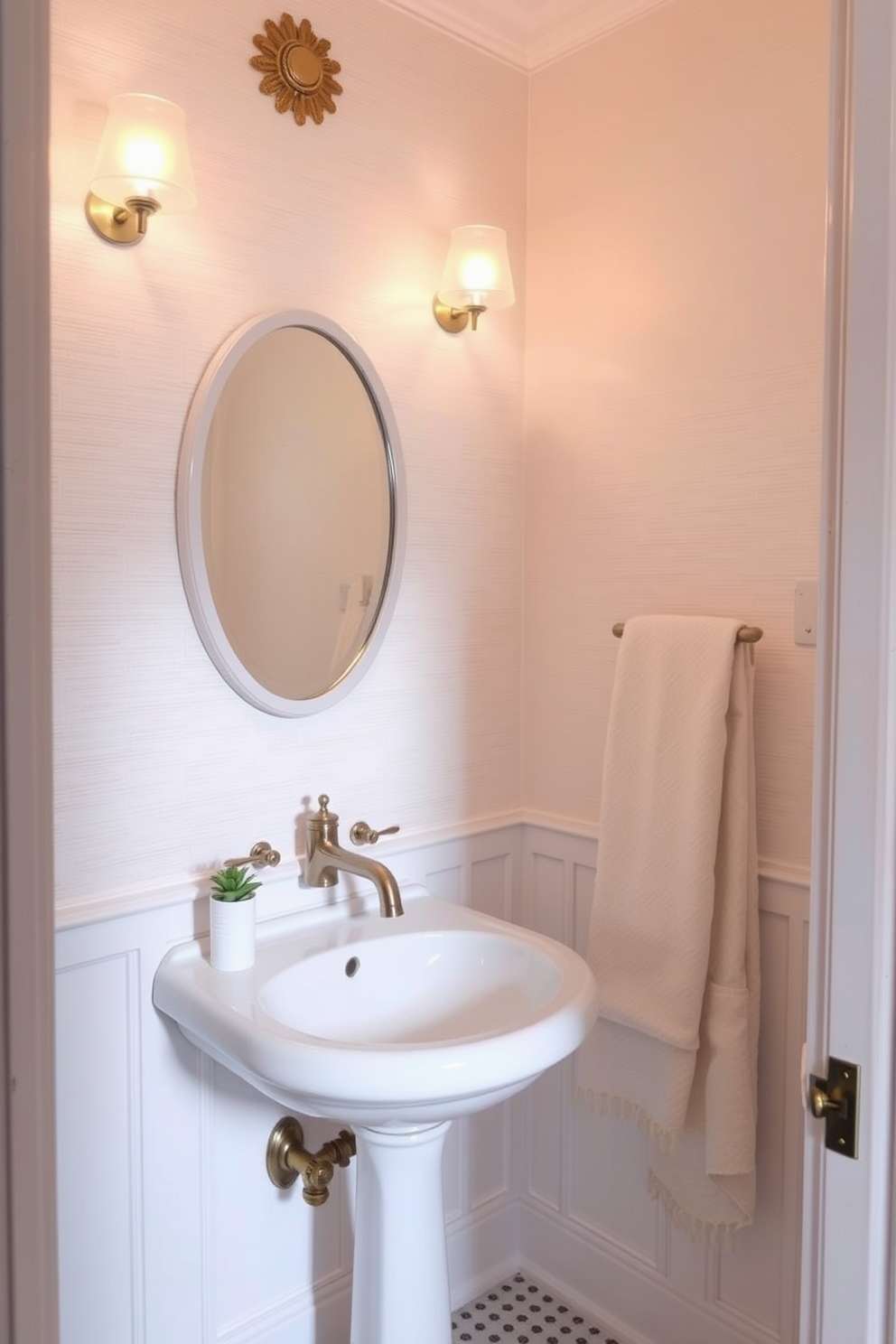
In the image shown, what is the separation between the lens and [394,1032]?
164cm

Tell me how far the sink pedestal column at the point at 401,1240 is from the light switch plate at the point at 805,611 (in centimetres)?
93

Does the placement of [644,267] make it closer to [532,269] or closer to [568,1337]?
[532,269]

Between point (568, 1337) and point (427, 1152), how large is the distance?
0.72m

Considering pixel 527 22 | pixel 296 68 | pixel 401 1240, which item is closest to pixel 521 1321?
pixel 401 1240

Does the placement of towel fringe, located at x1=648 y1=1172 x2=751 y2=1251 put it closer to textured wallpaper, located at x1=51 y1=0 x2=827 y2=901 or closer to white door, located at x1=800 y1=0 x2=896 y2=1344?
textured wallpaper, located at x1=51 y1=0 x2=827 y2=901

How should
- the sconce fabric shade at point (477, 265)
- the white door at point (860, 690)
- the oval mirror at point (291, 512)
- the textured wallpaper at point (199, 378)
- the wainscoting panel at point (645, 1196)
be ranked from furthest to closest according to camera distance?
1. the sconce fabric shade at point (477, 265)
2. the wainscoting panel at point (645, 1196)
3. the oval mirror at point (291, 512)
4. the textured wallpaper at point (199, 378)
5. the white door at point (860, 690)

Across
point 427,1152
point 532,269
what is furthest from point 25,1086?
point 532,269

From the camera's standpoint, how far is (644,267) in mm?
1848

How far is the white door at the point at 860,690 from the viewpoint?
868 mm

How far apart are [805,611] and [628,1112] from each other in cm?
92

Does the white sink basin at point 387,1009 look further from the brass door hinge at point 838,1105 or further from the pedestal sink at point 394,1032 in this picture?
the brass door hinge at point 838,1105

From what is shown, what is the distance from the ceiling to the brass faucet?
1.43 meters

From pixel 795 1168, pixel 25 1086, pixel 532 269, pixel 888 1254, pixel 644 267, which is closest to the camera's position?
pixel 25 1086

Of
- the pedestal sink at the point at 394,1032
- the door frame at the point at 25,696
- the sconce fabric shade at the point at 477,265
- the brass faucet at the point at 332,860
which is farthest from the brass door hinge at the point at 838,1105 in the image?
the sconce fabric shade at the point at 477,265
